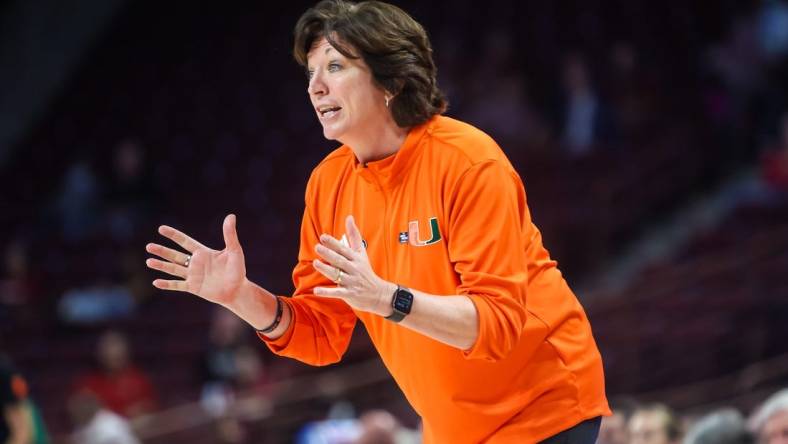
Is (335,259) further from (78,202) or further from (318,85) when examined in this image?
(78,202)

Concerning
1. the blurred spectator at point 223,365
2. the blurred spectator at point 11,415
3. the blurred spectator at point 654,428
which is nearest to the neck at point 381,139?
the blurred spectator at point 654,428

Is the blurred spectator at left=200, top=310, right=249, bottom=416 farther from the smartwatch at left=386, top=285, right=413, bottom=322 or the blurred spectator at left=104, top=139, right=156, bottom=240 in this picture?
the smartwatch at left=386, top=285, right=413, bottom=322

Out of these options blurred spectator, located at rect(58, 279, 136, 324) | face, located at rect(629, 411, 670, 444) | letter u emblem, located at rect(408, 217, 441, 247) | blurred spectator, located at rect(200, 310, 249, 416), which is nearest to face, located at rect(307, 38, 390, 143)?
letter u emblem, located at rect(408, 217, 441, 247)

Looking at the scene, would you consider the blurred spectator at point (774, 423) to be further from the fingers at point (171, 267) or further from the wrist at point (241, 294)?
the fingers at point (171, 267)

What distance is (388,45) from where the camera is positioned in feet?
10.4

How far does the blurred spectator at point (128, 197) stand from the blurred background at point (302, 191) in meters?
0.02

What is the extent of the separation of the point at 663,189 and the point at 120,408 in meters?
5.01

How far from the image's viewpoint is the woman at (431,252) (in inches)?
119

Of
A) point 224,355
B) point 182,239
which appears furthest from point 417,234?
point 224,355

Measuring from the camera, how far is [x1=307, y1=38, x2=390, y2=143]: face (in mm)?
3211

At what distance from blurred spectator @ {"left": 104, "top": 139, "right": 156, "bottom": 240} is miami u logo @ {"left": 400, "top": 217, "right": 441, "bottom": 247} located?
944cm

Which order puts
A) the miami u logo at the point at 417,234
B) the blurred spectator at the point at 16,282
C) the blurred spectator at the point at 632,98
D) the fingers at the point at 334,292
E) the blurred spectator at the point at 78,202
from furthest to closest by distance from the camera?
1. the blurred spectator at the point at 78,202
2. the blurred spectator at the point at 16,282
3. the blurred spectator at the point at 632,98
4. the miami u logo at the point at 417,234
5. the fingers at the point at 334,292

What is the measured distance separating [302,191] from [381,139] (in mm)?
9167

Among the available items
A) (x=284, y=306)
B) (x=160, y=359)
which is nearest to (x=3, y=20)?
(x=160, y=359)
